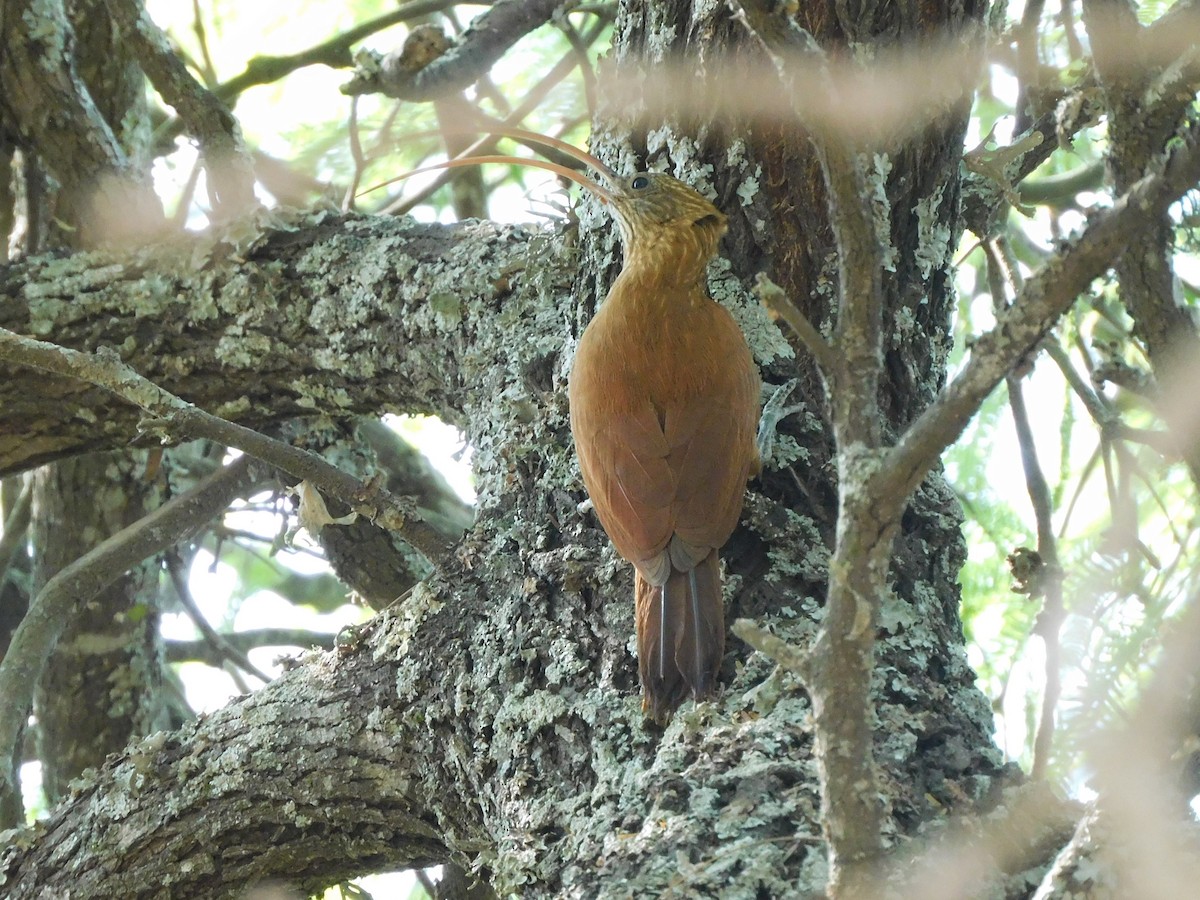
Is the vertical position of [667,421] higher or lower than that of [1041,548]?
higher

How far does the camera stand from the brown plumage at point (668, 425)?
6.50ft

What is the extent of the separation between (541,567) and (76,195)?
2127mm

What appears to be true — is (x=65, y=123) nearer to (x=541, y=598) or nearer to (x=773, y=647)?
(x=541, y=598)

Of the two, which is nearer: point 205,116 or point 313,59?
point 205,116

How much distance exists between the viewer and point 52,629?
9.41 feet

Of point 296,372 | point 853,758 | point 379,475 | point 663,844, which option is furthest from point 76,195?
point 853,758

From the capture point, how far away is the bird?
198 centimetres

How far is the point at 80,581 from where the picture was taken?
294cm

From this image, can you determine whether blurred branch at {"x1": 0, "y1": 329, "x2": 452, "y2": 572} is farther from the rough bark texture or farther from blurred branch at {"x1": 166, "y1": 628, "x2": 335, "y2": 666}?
blurred branch at {"x1": 166, "y1": 628, "x2": 335, "y2": 666}

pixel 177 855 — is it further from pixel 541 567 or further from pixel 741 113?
pixel 741 113

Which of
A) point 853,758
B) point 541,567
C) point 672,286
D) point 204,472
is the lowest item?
point 853,758

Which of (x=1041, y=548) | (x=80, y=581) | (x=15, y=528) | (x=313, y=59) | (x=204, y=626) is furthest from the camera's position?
(x=15, y=528)

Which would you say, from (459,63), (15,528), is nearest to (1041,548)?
(459,63)

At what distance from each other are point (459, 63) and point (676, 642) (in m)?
1.70
